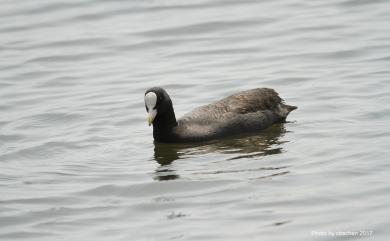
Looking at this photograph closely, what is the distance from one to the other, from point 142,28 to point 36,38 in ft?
7.02

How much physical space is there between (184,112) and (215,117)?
1.51m

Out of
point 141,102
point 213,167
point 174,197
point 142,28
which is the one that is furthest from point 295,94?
point 142,28

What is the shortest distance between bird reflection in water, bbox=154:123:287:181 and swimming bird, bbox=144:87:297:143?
0.10m

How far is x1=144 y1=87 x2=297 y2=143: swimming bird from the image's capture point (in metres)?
12.3

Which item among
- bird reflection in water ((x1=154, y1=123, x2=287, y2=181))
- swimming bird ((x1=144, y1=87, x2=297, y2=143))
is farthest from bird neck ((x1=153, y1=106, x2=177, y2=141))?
bird reflection in water ((x1=154, y1=123, x2=287, y2=181))

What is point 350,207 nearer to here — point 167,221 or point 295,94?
point 167,221

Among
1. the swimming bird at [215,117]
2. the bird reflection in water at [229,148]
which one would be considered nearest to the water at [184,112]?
the bird reflection in water at [229,148]

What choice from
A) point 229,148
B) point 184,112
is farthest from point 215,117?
point 184,112

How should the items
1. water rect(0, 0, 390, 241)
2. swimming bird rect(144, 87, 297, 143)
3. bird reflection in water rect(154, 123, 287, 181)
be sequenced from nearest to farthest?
1. water rect(0, 0, 390, 241)
2. bird reflection in water rect(154, 123, 287, 181)
3. swimming bird rect(144, 87, 297, 143)

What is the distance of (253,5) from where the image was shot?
20.6 metres

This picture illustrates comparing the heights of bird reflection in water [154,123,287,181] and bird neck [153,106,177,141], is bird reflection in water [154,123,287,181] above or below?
below

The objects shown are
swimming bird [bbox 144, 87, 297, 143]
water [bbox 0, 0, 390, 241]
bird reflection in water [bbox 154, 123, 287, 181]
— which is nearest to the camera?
water [bbox 0, 0, 390, 241]

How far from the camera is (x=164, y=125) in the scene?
1245 centimetres

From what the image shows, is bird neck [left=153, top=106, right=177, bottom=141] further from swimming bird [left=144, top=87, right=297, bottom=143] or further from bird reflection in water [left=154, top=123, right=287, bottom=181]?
bird reflection in water [left=154, top=123, right=287, bottom=181]
